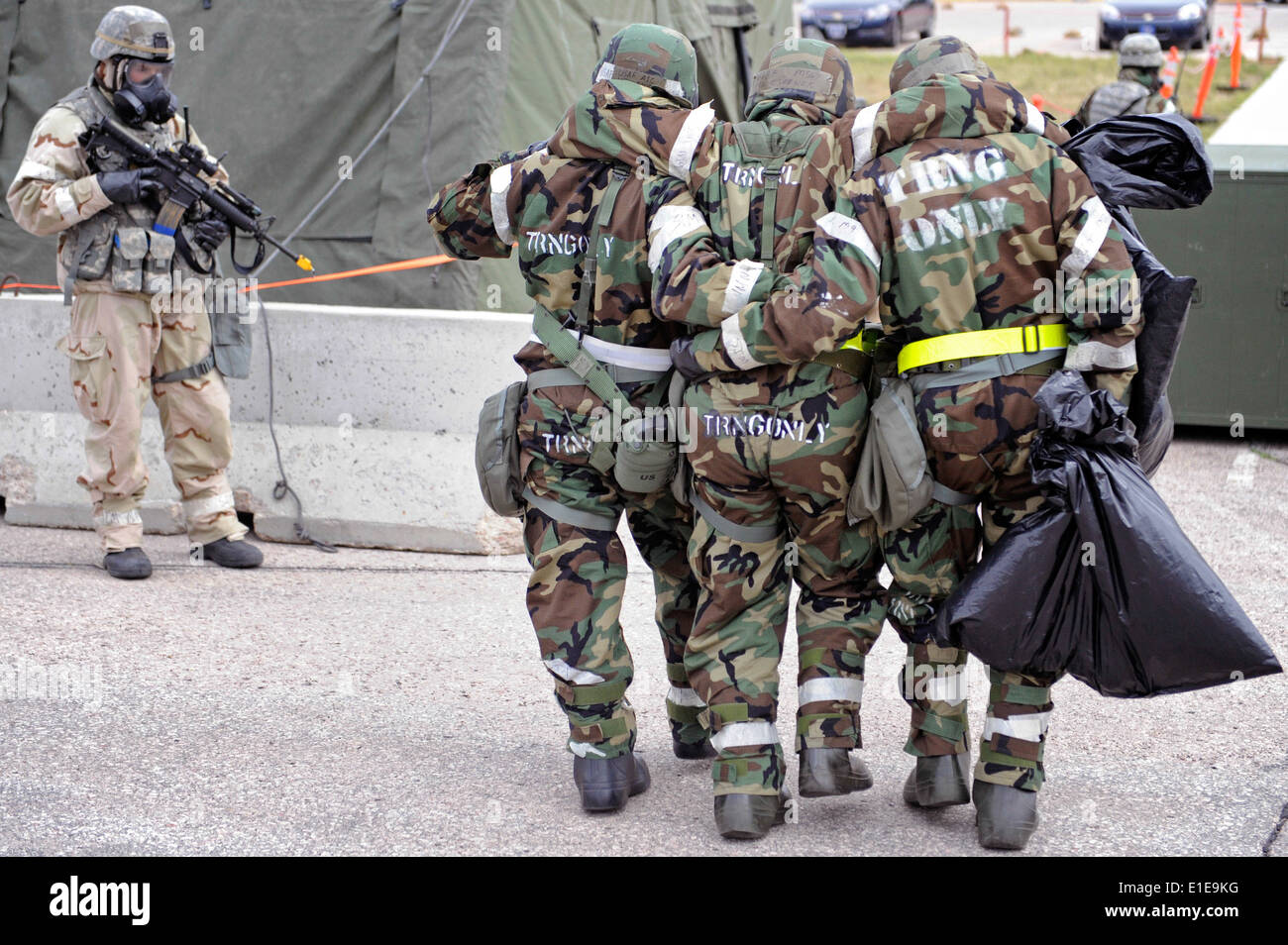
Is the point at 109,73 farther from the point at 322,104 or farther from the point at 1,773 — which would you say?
the point at 1,773

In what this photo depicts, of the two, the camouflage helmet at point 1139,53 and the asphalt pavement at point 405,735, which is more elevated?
the camouflage helmet at point 1139,53

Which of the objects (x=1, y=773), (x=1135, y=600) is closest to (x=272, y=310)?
(x=1, y=773)

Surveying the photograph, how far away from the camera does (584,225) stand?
382 cm

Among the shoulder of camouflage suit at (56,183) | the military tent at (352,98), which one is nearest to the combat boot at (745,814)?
the shoulder of camouflage suit at (56,183)

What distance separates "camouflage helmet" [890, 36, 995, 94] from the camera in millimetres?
3619

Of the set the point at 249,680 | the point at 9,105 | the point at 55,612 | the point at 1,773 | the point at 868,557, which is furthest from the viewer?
the point at 9,105

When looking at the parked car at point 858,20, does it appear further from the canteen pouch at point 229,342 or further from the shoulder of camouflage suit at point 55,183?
the shoulder of camouflage suit at point 55,183

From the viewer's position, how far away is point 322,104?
7.91m

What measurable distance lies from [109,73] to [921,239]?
3.84 meters

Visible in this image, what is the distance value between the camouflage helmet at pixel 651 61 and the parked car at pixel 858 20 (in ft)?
64.2

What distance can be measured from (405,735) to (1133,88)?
5378 mm

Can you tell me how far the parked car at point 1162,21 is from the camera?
20.4 metres

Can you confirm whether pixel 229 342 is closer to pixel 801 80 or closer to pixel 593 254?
pixel 593 254

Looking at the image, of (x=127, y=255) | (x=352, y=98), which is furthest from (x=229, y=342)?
(x=352, y=98)
